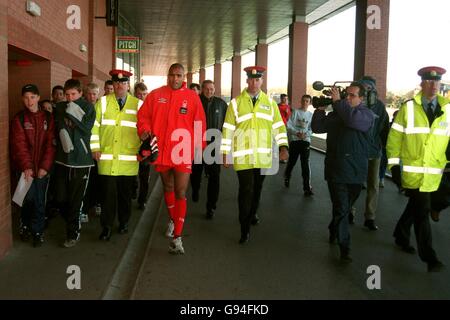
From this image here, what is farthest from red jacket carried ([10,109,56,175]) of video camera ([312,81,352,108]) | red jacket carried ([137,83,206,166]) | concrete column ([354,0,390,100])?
concrete column ([354,0,390,100])

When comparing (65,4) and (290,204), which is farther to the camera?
(65,4)

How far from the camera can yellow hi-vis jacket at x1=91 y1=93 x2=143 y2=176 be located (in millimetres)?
5875

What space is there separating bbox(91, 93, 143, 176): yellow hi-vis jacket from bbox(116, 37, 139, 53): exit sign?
12007 mm

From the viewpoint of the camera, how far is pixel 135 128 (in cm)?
599

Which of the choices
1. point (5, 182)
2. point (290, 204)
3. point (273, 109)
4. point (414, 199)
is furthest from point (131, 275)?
point (290, 204)

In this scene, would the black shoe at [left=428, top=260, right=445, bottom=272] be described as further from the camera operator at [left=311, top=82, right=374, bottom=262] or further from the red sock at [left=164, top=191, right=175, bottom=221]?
the red sock at [left=164, top=191, right=175, bottom=221]

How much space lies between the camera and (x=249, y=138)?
5.87 meters

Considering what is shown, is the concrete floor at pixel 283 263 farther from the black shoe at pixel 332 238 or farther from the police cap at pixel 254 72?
the police cap at pixel 254 72

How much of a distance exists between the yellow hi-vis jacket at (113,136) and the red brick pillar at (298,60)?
16.4 m

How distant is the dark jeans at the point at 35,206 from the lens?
543 centimetres

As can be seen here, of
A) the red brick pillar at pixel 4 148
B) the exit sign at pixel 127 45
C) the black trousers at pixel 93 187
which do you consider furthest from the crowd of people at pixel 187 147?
the exit sign at pixel 127 45

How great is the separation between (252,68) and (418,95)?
6.58 ft

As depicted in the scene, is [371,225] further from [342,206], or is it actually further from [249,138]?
[249,138]
